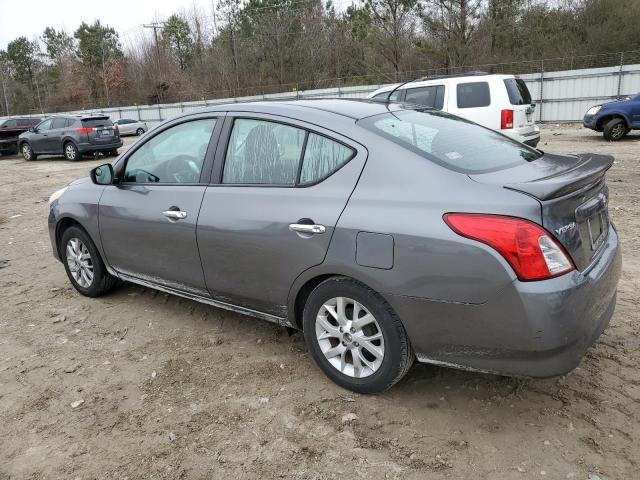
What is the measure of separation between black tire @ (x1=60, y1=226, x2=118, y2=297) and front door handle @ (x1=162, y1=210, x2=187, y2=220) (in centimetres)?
121

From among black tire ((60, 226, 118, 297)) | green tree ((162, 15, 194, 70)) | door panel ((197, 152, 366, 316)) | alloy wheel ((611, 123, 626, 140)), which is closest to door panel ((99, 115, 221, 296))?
door panel ((197, 152, 366, 316))

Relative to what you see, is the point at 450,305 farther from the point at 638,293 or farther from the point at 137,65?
the point at 137,65

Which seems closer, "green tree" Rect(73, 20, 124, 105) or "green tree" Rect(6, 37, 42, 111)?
"green tree" Rect(73, 20, 124, 105)

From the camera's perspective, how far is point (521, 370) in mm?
2494

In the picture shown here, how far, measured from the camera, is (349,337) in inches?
117

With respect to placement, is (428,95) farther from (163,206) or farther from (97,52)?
(97,52)

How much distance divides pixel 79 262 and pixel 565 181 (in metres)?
4.05

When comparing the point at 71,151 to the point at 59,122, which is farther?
the point at 59,122

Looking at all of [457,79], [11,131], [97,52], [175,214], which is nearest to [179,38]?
[97,52]

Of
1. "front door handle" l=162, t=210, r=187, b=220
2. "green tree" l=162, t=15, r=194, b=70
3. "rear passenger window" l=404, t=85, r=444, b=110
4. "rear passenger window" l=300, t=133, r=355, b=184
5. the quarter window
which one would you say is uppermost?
"green tree" l=162, t=15, r=194, b=70

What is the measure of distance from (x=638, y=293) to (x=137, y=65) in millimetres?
54661

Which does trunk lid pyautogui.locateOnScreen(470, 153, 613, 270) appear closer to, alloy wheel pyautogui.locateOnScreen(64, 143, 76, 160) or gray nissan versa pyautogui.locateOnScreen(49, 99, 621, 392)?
gray nissan versa pyautogui.locateOnScreen(49, 99, 621, 392)

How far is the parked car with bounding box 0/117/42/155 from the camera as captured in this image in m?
21.7

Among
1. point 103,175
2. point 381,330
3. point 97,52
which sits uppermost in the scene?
point 97,52
